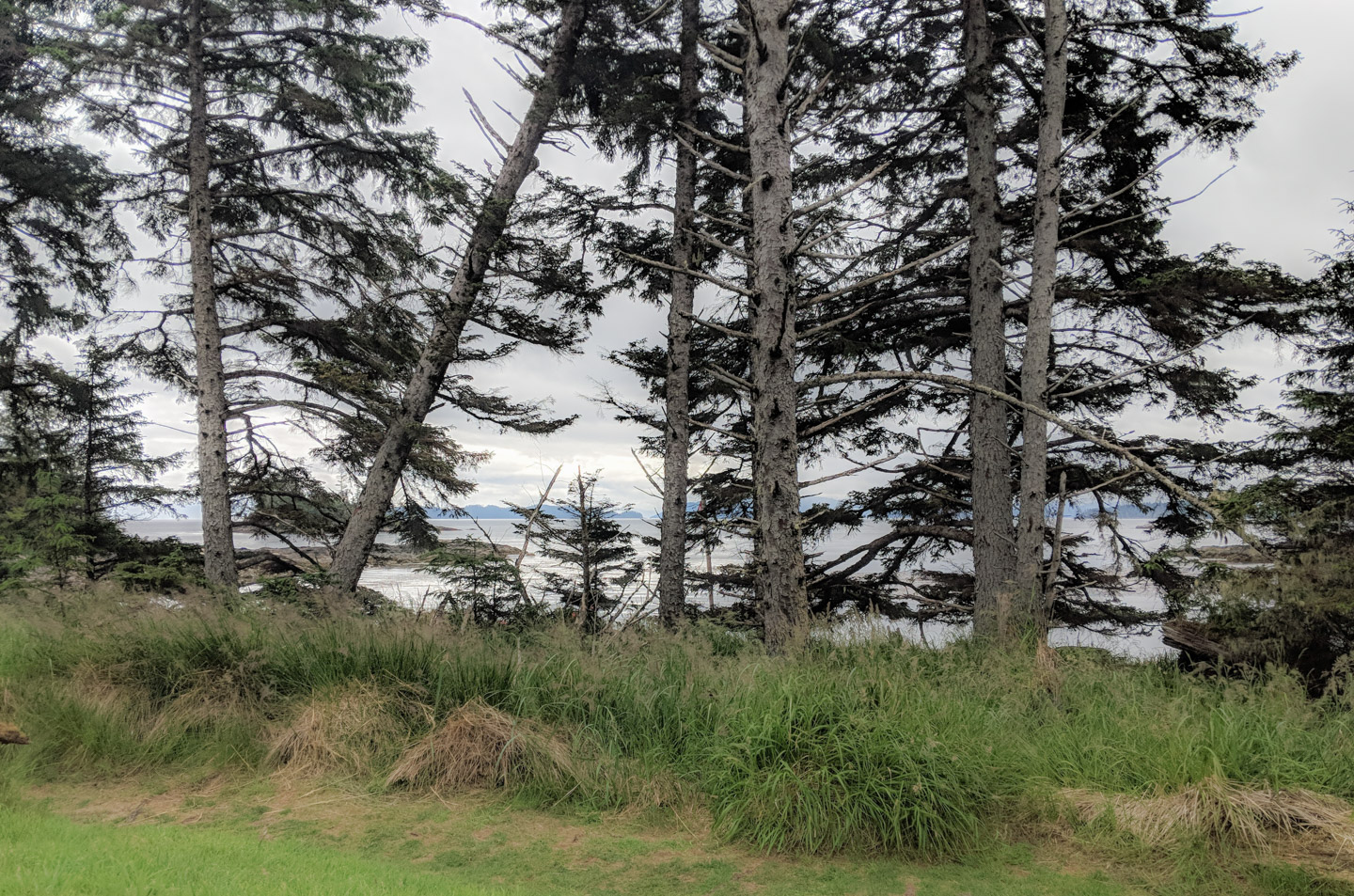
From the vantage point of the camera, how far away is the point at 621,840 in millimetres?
4102

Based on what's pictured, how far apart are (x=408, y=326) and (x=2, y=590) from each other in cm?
633

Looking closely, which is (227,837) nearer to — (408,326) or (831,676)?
(831,676)

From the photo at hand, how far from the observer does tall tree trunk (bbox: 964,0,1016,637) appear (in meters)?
9.48

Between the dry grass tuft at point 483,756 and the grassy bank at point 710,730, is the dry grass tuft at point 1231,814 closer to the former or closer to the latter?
the grassy bank at point 710,730

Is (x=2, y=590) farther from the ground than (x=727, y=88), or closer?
closer

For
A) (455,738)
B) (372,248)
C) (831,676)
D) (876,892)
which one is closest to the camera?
(876,892)

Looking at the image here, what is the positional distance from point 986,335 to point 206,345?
11.1 m

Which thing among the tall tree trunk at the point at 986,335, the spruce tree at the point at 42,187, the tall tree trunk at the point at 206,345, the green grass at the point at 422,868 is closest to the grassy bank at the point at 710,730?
the green grass at the point at 422,868

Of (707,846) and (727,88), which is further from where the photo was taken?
(727,88)

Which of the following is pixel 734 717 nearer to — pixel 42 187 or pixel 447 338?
pixel 447 338

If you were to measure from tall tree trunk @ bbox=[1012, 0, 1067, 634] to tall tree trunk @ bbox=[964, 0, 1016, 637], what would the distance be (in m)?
0.86

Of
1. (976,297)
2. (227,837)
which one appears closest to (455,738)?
(227,837)

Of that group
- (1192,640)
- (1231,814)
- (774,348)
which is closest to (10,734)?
(774,348)

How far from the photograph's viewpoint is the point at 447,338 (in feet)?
33.7
